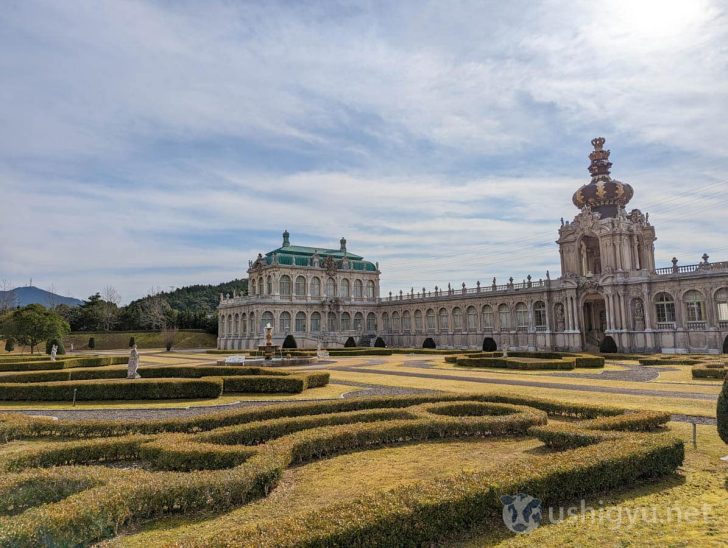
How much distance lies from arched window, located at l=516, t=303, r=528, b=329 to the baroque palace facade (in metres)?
0.13

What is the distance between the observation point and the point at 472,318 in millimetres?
65375

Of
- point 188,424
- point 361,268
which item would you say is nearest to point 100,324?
point 361,268

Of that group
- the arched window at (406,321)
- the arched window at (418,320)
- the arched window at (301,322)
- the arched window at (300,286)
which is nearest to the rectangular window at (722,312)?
the arched window at (418,320)

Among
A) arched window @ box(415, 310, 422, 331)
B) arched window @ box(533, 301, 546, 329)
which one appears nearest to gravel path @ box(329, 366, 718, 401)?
arched window @ box(533, 301, 546, 329)

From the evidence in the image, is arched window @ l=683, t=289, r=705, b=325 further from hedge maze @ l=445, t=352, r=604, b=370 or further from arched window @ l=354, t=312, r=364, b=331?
arched window @ l=354, t=312, r=364, b=331

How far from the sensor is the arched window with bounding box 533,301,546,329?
5688 cm

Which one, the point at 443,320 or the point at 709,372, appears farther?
the point at 443,320

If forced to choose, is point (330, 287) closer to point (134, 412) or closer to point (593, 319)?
point (593, 319)

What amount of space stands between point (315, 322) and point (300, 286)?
6309 millimetres

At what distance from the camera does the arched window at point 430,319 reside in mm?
71250

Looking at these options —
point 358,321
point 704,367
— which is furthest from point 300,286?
point 704,367

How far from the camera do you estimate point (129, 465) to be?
36.7ft

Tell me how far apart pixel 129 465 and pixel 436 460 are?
6994mm

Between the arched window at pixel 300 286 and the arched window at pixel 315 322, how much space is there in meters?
3.76
